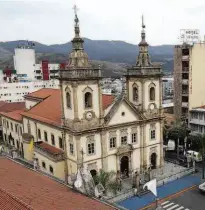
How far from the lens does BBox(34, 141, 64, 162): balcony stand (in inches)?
1710

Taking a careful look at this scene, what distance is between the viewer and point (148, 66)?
47.0 m

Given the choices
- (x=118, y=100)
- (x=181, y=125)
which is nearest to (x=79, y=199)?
(x=118, y=100)

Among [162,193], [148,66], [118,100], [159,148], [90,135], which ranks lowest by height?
[162,193]

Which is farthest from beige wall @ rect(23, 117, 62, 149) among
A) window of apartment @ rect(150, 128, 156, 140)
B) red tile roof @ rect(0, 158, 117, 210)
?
red tile roof @ rect(0, 158, 117, 210)

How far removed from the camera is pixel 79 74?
130ft

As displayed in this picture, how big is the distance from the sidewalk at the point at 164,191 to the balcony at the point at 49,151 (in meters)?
10.7

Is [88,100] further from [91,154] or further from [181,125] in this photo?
[181,125]

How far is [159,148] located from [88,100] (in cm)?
1626

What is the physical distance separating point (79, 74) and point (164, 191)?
64.5 ft

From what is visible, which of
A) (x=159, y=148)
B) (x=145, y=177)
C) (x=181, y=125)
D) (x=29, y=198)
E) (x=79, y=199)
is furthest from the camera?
(x=181, y=125)

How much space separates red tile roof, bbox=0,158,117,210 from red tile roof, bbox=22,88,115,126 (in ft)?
69.8

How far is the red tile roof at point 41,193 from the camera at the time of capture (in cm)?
1823

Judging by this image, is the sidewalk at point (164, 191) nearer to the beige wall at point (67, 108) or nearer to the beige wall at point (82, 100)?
the beige wall at point (82, 100)

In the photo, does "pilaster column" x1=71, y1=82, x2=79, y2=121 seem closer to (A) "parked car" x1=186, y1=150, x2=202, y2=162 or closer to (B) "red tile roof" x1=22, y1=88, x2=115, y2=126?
(B) "red tile roof" x1=22, y1=88, x2=115, y2=126
